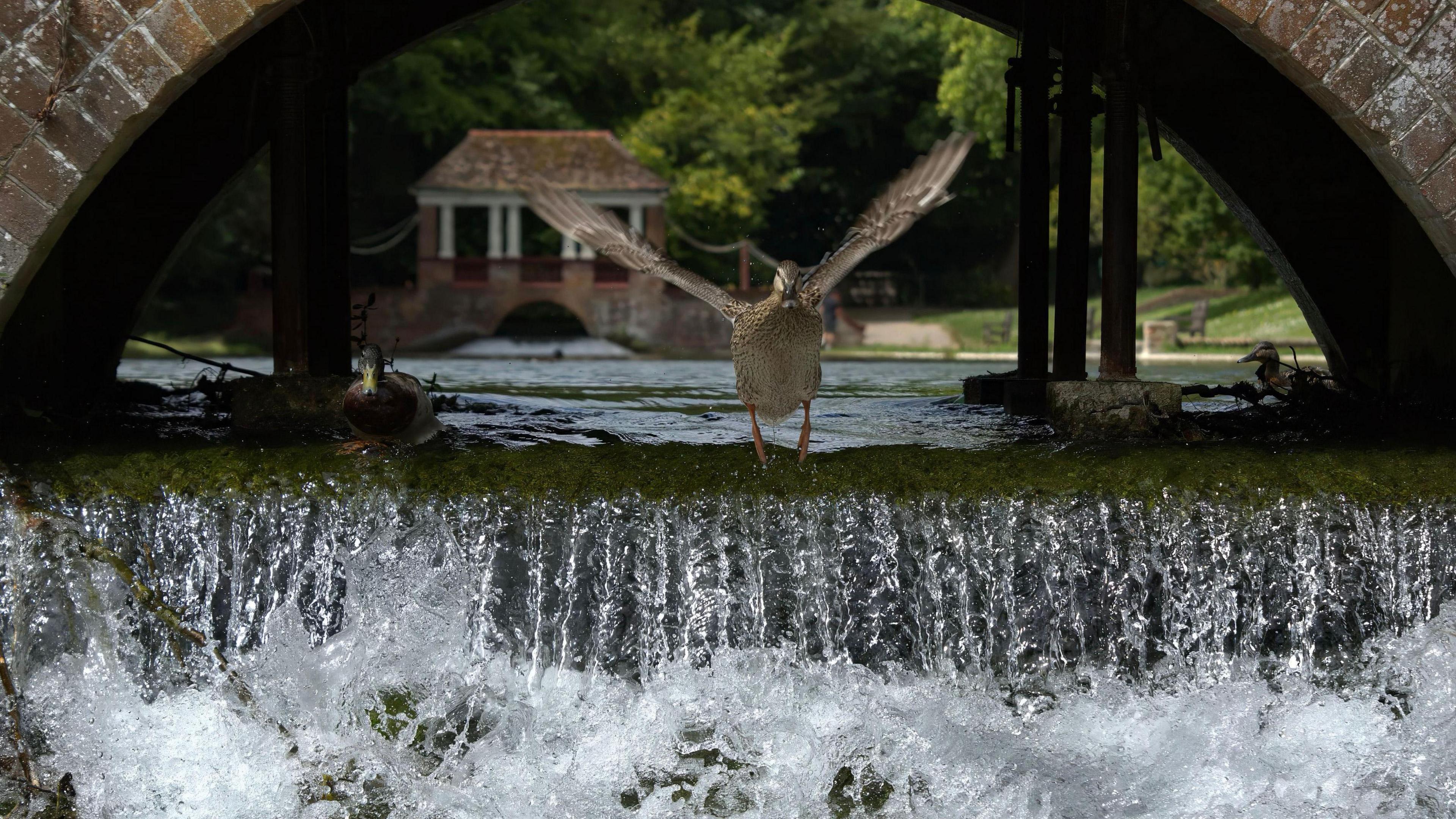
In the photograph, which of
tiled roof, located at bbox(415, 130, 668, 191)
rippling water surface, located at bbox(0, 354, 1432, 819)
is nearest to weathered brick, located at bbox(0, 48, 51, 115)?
rippling water surface, located at bbox(0, 354, 1432, 819)

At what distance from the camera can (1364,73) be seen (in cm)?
541

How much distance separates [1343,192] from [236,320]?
24.7 meters

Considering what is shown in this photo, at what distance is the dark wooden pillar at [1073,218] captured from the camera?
7.74 metres

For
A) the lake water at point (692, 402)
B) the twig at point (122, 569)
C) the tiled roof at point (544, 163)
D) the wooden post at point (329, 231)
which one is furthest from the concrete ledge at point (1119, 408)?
the tiled roof at point (544, 163)

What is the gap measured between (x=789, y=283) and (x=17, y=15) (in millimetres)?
3072

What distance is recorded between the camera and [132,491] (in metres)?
5.59

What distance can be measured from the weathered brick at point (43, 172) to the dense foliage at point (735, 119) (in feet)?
75.8

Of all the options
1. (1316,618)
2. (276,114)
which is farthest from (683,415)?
(1316,618)

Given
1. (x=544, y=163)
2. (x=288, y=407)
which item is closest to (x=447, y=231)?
(x=544, y=163)

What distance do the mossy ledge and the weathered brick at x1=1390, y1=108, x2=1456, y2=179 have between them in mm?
1162

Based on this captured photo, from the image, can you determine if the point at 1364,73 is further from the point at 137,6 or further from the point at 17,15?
the point at 17,15

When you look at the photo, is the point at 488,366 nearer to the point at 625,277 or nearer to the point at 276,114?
the point at 625,277

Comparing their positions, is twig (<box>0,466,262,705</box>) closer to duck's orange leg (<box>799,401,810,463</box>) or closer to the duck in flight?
the duck in flight

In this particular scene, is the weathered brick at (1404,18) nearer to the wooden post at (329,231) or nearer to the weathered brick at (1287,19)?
the weathered brick at (1287,19)
